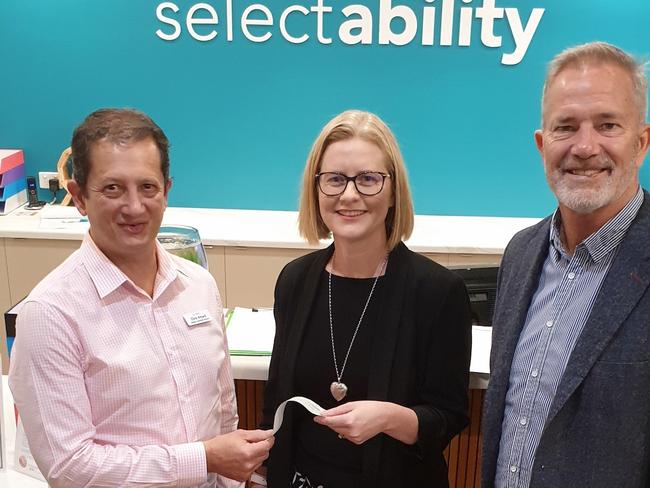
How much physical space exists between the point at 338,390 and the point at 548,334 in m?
0.55

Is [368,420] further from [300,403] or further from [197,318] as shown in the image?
[197,318]

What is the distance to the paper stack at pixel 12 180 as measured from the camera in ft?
14.7

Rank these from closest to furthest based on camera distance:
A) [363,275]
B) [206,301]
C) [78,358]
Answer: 1. [78,358]
2. [206,301]
3. [363,275]

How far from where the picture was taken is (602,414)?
4.49 feet

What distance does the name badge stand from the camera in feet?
5.13

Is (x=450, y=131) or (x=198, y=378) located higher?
(x=450, y=131)

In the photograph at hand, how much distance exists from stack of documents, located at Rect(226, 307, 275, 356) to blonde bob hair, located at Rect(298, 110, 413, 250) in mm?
503

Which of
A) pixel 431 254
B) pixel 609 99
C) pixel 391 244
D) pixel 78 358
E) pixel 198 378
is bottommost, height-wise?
pixel 431 254

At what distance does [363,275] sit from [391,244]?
0.38 feet

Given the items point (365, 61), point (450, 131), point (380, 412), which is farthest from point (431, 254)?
point (380, 412)

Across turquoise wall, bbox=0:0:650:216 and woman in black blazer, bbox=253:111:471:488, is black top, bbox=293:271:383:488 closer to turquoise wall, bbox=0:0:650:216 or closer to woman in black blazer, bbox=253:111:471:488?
woman in black blazer, bbox=253:111:471:488

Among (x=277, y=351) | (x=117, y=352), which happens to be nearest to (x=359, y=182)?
(x=277, y=351)

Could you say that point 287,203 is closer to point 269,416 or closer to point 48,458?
point 269,416

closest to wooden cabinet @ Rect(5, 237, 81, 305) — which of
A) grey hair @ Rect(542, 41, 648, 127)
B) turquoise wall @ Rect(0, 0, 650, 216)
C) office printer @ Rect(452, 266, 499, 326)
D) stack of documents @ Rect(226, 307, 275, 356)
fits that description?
turquoise wall @ Rect(0, 0, 650, 216)
